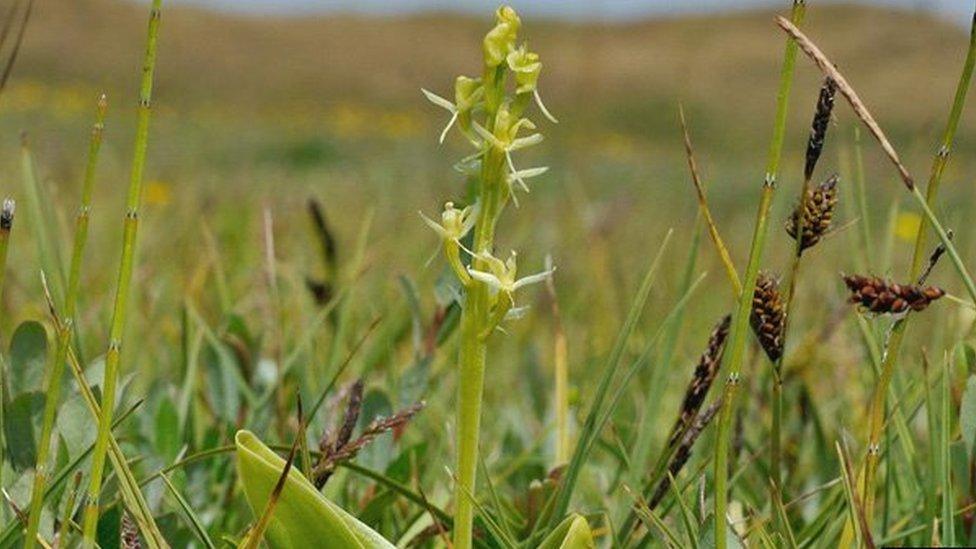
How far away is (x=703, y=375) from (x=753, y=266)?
17 cm

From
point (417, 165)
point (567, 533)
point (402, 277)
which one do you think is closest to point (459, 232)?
point (567, 533)

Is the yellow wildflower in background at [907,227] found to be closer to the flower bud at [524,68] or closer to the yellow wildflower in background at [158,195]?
the yellow wildflower in background at [158,195]

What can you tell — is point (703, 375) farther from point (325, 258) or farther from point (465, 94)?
point (325, 258)

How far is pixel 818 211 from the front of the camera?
2.04 ft

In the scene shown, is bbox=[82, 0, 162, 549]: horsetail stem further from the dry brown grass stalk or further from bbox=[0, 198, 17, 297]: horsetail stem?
the dry brown grass stalk

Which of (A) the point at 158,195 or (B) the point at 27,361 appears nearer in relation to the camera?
(B) the point at 27,361

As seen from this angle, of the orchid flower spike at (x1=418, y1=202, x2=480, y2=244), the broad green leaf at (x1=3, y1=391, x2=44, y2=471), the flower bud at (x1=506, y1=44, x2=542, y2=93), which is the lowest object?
the broad green leaf at (x1=3, y1=391, x2=44, y2=471)

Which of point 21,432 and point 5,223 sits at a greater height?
point 5,223

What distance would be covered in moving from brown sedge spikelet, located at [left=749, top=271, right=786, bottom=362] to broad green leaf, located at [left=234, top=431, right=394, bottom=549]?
0.64ft

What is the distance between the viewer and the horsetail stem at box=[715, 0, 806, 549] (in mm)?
542

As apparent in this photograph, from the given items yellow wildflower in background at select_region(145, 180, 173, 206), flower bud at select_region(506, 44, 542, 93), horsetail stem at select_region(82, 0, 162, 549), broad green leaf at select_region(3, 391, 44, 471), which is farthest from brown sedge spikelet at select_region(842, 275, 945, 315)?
yellow wildflower in background at select_region(145, 180, 173, 206)

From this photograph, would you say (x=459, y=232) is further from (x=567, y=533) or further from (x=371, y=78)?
(x=371, y=78)

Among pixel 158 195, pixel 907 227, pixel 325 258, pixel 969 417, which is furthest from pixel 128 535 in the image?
pixel 907 227

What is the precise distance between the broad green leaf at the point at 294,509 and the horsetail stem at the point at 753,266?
0.15 metres
